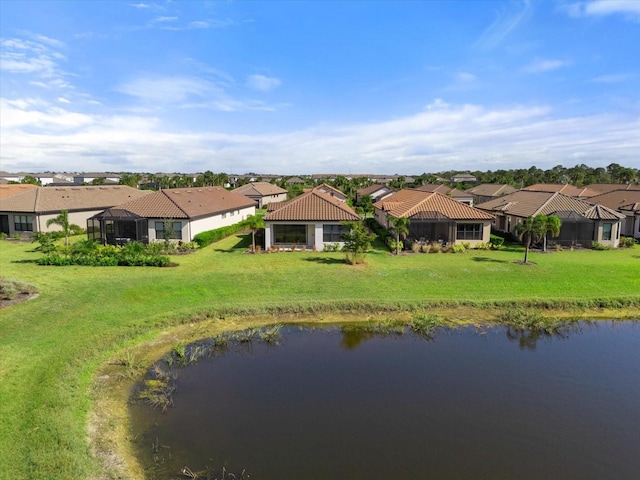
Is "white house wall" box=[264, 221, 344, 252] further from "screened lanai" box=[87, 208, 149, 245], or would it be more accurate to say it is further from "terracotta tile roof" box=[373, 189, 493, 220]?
"screened lanai" box=[87, 208, 149, 245]

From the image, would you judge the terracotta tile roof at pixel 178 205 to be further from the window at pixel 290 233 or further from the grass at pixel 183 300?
the window at pixel 290 233

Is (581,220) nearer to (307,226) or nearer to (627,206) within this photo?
(627,206)

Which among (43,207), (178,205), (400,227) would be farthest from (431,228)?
(43,207)

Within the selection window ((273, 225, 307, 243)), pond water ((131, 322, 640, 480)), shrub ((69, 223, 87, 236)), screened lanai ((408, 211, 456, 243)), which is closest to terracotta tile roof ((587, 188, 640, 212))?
screened lanai ((408, 211, 456, 243))

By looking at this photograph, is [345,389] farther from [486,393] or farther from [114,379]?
[114,379]

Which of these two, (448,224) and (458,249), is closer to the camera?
(458,249)

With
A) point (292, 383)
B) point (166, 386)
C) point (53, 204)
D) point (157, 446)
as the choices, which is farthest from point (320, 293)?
point (53, 204)

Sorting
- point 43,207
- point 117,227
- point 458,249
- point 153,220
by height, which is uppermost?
point 43,207
